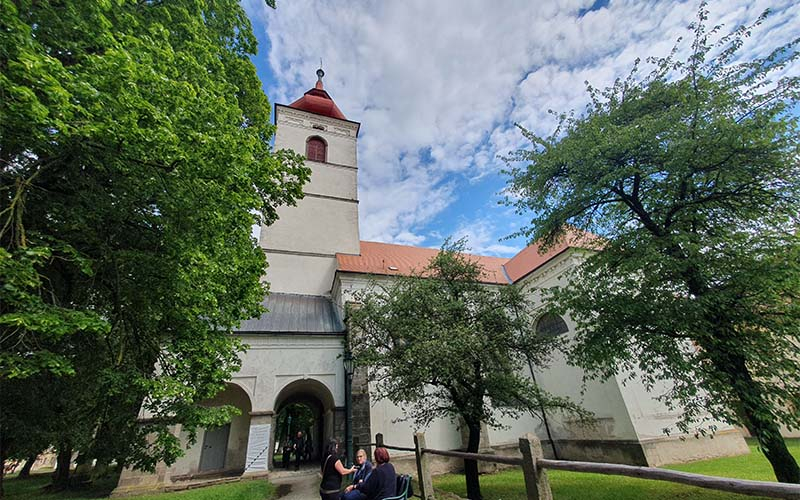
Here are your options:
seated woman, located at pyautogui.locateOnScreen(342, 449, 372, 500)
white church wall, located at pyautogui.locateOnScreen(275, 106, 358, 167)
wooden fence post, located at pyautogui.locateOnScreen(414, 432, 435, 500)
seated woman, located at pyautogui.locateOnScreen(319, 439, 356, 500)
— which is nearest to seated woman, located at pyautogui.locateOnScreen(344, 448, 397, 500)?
seated woman, located at pyautogui.locateOnScreen(342, 449, 372, 500)

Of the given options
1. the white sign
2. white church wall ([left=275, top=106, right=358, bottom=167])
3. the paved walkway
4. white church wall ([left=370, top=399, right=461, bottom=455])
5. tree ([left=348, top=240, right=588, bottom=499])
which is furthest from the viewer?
white church wall ([left=275, top=106, right=358, bottom=167])

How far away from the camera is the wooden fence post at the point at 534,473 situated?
3725 millimetres

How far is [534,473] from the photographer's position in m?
3.76

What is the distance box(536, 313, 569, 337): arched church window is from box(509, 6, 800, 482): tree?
7309 mm

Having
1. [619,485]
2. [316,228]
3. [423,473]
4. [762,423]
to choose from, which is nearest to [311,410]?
[316,228]

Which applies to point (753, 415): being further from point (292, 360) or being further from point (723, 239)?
point (292, 360)

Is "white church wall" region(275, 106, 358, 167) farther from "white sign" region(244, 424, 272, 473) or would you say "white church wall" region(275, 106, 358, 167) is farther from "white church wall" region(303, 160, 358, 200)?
"white sign" region(244, 424, 272, 473)

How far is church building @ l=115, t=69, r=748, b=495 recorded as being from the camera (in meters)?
11.3

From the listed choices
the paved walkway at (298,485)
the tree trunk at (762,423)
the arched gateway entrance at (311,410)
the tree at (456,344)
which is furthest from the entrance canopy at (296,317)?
the tree trunk at (762,423)

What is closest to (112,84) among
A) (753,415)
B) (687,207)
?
(687,207)

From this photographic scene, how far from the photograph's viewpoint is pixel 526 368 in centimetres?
1617

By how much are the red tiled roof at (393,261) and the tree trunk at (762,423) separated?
8208mm

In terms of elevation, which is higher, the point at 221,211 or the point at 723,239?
the point at 221,211

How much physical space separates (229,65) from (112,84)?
367 cm
